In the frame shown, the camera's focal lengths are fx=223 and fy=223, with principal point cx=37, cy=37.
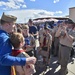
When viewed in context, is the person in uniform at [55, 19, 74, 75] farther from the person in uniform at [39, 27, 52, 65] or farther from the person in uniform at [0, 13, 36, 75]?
the person in uniform at [0, 13, 36, 75]

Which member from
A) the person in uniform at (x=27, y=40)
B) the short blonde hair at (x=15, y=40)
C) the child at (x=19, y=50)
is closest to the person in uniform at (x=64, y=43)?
the person in uniform at (x=27, y=40)

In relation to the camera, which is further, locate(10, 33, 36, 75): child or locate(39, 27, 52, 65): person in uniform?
locate(39, 27, 52, 65): person in uniform

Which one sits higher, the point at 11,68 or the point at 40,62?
the point at 11,68

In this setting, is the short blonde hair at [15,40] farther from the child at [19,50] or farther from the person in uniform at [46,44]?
the person in uniform at [46,44]

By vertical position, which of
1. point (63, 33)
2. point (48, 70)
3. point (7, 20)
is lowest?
point (48, 70)

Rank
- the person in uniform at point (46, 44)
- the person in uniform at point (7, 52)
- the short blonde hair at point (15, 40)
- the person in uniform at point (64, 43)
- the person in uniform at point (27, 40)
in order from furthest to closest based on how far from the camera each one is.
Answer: the person in uniform at point (46, 44), the person in uniform at point (64, 43), the person in uniform at point (27, 40), the short blonde hair at point (15, 40), the person in uniform at point (7, 52)

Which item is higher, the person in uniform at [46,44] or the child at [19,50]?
the child at [19,50]

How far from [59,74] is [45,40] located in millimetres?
1261

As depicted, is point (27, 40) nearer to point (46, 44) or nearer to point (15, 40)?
point (46, 44)

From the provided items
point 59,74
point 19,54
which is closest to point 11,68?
point 19,54

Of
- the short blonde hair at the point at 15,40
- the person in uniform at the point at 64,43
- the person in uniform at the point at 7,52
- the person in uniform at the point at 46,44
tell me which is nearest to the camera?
the person in uniform at the point at 7,52

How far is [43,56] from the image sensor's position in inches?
305

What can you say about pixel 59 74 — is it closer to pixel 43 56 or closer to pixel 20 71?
pixel 43 56

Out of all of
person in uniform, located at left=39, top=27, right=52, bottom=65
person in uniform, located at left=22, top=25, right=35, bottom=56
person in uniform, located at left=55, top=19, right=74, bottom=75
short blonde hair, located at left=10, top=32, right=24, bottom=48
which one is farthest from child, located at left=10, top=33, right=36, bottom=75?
person in uniform, located at left=39, top=27, right=52, bottom=65
